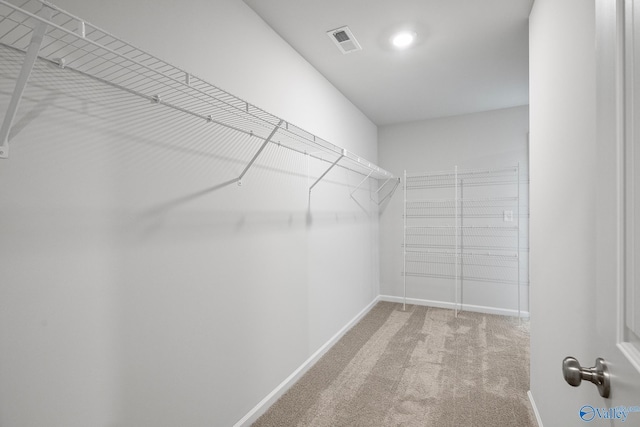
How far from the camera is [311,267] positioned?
247 cm

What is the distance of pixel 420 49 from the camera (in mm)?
2307

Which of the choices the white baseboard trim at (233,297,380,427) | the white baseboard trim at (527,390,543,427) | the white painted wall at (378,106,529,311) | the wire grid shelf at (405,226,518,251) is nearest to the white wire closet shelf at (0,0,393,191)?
the white baseboard trim at (233,297,380,427)

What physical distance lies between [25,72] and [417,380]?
2597mm

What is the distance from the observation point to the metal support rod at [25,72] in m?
0.67

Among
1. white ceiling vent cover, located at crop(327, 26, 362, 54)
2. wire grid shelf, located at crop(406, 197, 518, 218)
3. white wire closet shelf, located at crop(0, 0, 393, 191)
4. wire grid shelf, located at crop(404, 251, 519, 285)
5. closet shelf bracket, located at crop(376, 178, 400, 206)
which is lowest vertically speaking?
wire grid shelf, located at crop(404, 251, 519, 285)

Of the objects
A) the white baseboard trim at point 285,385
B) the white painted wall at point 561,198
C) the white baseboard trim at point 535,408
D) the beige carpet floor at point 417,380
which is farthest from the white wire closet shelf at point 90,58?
the white baseboard trim at point 535,408

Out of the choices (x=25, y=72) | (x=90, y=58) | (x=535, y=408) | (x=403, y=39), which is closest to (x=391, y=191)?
(x=403, y=39)

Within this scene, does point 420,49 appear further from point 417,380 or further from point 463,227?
point 417,380

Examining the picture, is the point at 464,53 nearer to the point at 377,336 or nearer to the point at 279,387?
the point at 377,336

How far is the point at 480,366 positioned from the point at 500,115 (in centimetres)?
282

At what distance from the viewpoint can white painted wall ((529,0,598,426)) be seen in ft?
3.26

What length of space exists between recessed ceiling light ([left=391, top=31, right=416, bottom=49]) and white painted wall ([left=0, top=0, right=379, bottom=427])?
0.74m

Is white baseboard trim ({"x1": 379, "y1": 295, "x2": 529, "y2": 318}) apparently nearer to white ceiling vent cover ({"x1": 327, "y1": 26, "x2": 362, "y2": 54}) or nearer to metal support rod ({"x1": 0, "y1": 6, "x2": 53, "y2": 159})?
white ceiling vent cover ({"x1": 327, "y1": 26, "x2": 362, "y2": 54})

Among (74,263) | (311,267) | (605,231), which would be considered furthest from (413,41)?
(74,263)
